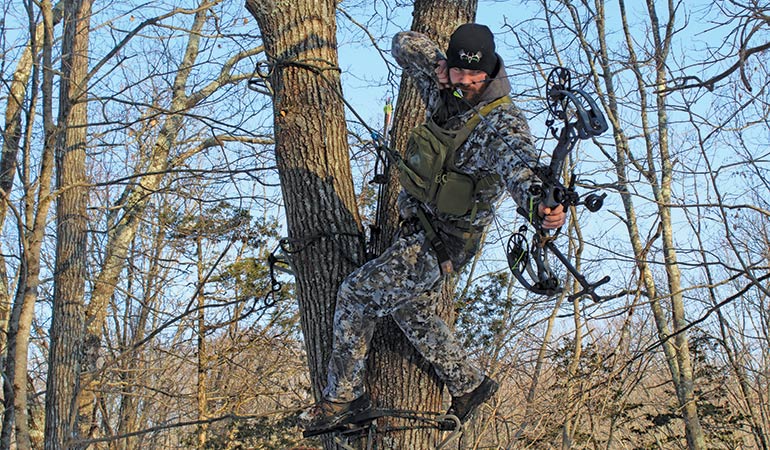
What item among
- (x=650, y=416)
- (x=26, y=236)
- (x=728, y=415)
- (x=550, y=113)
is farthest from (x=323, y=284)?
(x=728, y=415)

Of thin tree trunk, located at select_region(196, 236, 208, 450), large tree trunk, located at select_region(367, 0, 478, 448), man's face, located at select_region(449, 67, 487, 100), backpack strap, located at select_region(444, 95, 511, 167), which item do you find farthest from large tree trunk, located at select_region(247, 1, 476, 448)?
thin tree trunk, located at select_region(196, 236, 208, 450)

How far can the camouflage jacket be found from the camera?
252cm

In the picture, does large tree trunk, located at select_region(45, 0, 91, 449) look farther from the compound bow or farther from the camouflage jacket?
the compound bow

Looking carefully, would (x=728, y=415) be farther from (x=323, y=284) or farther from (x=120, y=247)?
(x=323, y=284)

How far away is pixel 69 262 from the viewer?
6824mm

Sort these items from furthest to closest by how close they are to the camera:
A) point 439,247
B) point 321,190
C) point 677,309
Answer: point 677,309, point 321,190, point 439,247

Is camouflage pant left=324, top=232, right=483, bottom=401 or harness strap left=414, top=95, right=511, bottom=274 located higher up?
harness strap left=414, top=95, right=511, bottom=274

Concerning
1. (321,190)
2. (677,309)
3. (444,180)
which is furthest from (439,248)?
(677,309)

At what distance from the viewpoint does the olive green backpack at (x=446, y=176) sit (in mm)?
2887

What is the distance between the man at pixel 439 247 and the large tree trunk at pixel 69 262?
3854 mm

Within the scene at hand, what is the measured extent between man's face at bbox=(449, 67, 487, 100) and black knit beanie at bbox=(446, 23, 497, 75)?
21 millimetres

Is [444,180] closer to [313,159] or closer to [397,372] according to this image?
[313,159]

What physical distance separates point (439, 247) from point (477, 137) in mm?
511

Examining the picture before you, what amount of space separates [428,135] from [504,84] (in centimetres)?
39
